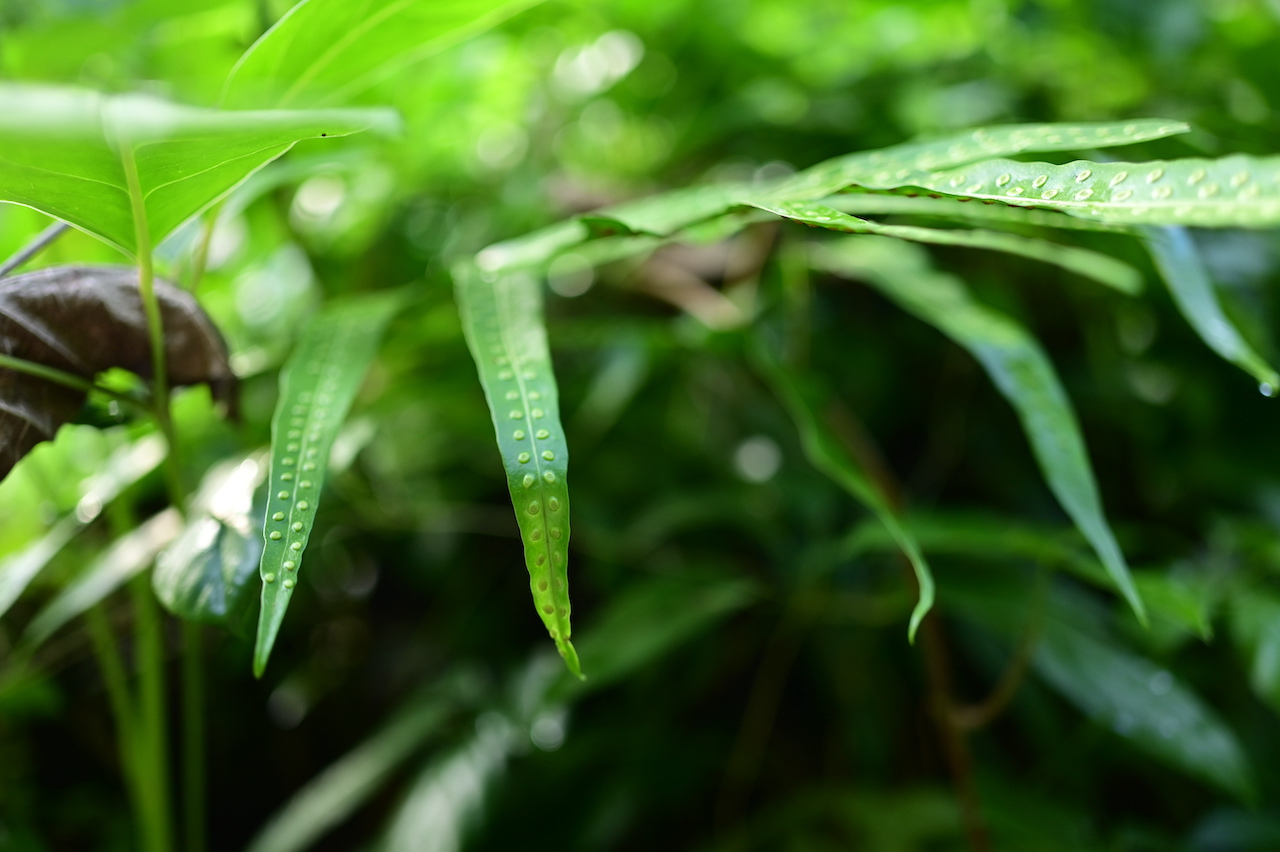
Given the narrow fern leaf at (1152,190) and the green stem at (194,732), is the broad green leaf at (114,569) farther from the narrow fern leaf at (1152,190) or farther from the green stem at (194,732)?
the narrow fern leaf at (1152,190)

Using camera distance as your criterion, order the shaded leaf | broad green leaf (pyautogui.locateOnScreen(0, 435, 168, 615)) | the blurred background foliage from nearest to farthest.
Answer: the shaded leaf → broad green leaf (pyautogui.locateOnScreen(0, 435, 168, 615)) → the blurred background foliage

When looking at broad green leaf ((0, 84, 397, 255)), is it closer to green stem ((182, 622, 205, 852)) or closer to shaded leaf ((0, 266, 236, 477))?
shaded leaf ((0, 266, 236, 477))

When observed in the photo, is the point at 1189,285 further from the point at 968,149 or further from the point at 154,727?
the point at 154,727

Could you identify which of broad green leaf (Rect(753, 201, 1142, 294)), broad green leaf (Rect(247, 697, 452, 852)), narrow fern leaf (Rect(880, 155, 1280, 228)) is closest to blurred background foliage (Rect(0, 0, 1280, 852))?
broad green leaf (Rect(247, 697, 452, 852))

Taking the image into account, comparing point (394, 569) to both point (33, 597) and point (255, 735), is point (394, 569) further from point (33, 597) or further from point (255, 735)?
point (33, 597)

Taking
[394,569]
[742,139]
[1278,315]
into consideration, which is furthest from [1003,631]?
[394,569]

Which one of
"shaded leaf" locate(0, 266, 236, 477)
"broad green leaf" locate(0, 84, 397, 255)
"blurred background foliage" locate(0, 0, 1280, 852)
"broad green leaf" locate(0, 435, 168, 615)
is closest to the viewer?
"broad green leaf" locate(0, 84, 397, 255)

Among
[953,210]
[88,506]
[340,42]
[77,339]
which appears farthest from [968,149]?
[88,506]

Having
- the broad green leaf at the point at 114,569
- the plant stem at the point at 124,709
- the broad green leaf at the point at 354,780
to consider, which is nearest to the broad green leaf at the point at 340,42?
the broad green leaf at the point at 114,569
